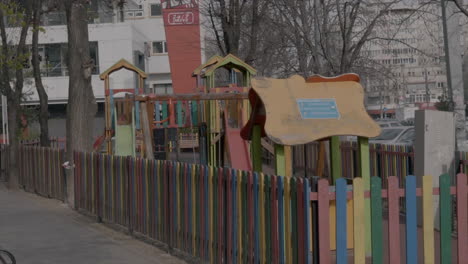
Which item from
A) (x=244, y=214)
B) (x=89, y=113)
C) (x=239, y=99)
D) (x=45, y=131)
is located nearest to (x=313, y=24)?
(x=239, y=99)

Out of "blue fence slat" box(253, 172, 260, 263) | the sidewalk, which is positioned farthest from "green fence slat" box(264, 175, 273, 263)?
the sidewalk

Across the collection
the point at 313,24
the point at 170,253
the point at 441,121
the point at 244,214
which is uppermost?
the point at 313,24

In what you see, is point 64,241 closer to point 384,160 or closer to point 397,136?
point 384,160

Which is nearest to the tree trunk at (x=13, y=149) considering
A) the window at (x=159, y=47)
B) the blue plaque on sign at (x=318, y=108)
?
Answer: the blue plaque on sign at (x=318, y=108)

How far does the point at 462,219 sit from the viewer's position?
28.1 ft

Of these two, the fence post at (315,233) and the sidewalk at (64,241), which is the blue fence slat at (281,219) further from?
the sidewalk at (64,241)

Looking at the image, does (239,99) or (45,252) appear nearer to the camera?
(45,252)

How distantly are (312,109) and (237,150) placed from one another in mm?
10910

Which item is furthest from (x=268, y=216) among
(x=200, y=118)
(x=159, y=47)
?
(x=159, y=47)

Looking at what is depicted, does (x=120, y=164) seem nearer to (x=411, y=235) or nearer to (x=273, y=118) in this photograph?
(x=273, y=118)

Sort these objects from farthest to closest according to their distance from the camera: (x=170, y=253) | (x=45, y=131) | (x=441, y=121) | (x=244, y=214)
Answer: (x=45, y=131)
(x=441, y=121)
(x=170, y=253)
(x=244, y=214)

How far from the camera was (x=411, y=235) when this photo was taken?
27.4 feet

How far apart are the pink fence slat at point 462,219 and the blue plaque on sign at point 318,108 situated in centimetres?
201

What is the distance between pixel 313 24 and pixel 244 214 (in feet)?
47.8
